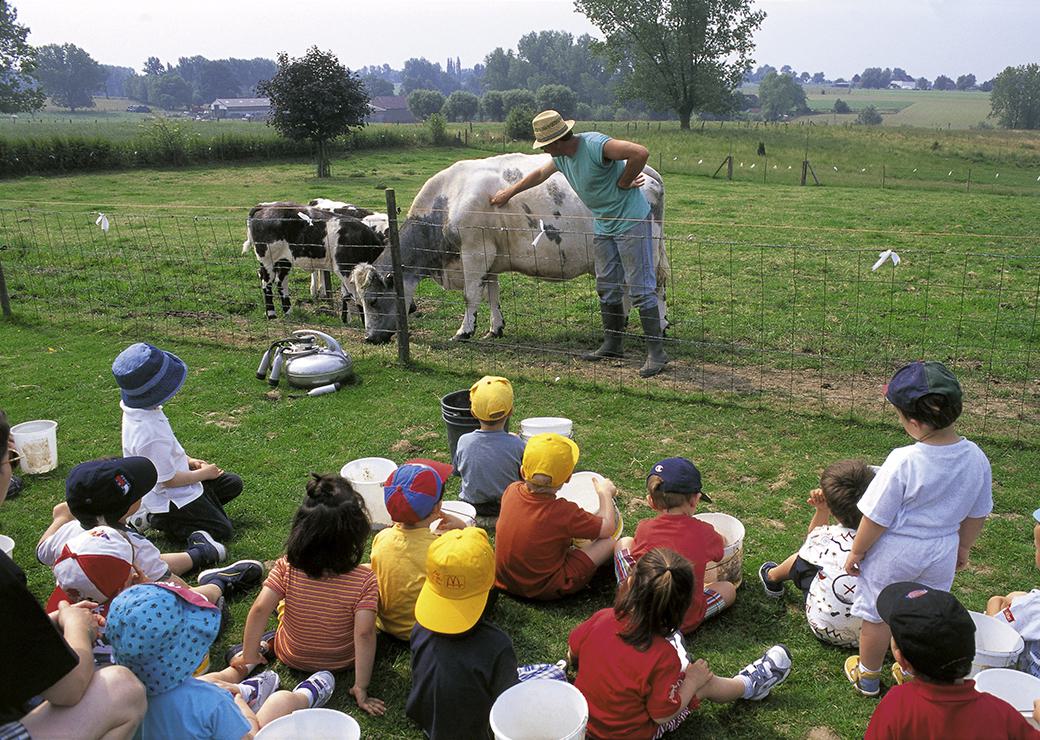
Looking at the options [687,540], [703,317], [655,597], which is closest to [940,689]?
[655,597]

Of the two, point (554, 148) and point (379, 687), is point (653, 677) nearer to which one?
point (379, 687)

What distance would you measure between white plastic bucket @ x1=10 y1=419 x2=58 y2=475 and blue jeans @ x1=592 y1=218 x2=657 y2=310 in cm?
523

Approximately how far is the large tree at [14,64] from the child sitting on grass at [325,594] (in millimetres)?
65049

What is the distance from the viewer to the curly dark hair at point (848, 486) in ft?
14.4

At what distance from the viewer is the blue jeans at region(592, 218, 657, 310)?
8469 millimetres

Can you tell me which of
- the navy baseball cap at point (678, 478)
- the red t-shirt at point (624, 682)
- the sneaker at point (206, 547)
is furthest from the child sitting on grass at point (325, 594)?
the navy baseball cap at point (678, 478)

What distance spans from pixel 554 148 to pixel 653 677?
5.94 meters

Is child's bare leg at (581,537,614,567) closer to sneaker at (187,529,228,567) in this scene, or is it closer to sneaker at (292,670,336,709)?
sneaker at (292,670,336,709)

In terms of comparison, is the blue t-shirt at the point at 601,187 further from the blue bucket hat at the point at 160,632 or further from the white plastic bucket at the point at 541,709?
the blue bucket hat at the point at 160,632

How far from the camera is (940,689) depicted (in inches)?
116

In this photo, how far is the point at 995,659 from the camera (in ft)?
12.4

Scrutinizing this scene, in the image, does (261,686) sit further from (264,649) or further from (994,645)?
(994,645)

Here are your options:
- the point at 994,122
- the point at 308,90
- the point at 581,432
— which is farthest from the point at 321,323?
the point at 994,122

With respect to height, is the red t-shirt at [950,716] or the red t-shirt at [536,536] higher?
the red t-shirt at [950,716]
